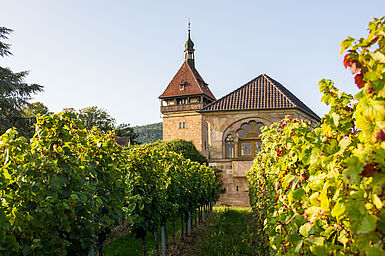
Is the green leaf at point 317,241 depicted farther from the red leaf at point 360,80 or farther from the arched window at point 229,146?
the arched window at point 229,146

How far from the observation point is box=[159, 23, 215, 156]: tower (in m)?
37.1

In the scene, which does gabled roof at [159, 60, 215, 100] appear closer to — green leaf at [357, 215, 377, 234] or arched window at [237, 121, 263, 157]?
arched window at [237, 121, 263, 157]

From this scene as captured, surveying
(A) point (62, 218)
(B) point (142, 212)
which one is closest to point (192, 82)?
(B) point (142, 212)

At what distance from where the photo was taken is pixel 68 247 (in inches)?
132

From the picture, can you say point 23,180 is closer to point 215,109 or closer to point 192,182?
point 192,182

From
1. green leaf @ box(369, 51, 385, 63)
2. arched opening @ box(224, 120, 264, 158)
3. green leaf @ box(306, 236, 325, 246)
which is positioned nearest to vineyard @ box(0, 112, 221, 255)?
green leaf @ box(306, 236, 325, 246)

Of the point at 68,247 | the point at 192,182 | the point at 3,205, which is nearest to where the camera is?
the point at 3,205

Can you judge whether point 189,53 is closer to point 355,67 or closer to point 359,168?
point 355,67

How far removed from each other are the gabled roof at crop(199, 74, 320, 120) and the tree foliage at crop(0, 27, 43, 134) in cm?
1231

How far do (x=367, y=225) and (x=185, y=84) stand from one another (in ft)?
126

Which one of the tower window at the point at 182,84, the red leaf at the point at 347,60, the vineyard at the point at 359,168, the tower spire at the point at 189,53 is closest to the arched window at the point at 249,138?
the vineyard at the point at 359,168

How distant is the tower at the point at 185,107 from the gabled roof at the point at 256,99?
15972mm

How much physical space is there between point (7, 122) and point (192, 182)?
15874mm

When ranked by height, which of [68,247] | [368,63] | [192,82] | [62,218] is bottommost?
[68,247]
